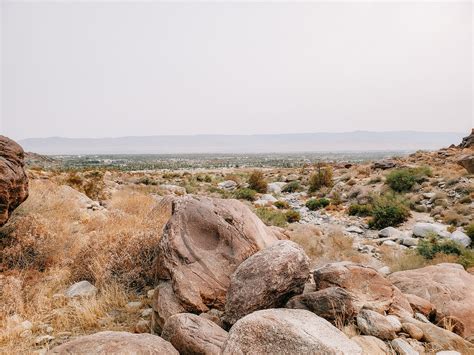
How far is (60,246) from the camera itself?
26.9 ft

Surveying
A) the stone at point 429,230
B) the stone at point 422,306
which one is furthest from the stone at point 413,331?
the stone at point 429,230

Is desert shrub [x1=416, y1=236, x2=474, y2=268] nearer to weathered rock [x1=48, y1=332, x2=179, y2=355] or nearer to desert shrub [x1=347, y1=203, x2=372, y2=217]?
desert shrub [x1=347, y1=203, x2=372, y2=217]

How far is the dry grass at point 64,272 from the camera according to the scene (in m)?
5.57

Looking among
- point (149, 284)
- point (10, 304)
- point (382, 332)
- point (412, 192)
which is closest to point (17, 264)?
point (10, 304)

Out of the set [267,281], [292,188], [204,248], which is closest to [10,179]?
[204,248]

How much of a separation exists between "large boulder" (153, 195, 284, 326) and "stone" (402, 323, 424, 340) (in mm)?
2576

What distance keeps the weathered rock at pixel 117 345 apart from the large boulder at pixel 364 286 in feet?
8.87

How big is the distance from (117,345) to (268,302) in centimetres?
204

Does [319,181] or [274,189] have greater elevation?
[319,181]

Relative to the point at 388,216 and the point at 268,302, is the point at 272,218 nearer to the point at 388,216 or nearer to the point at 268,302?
the point at 388,216

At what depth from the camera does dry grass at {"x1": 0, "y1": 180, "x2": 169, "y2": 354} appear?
5.57 meters

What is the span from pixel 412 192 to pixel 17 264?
19775 mm

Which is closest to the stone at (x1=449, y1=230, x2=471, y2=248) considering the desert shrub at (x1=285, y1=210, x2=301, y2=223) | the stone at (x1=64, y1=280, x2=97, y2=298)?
the desert shrub at (x1=285, y1=210, x2=301, y2=223)

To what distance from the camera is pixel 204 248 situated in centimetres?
629
